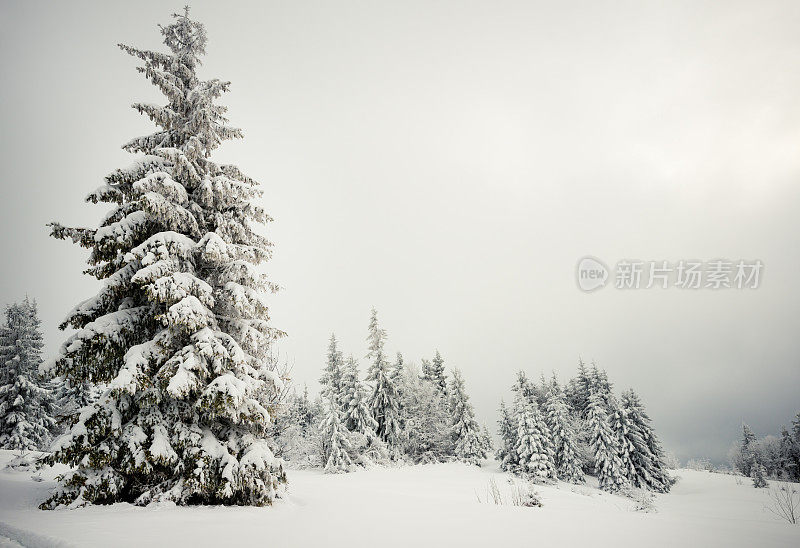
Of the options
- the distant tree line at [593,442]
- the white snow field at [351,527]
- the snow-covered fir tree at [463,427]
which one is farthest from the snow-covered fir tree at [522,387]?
the white snow field at [351,527]

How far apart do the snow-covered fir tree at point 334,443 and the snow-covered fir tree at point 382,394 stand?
646cm

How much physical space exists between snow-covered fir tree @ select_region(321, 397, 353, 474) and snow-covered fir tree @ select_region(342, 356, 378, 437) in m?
2.62

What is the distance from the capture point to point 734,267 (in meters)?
16.1

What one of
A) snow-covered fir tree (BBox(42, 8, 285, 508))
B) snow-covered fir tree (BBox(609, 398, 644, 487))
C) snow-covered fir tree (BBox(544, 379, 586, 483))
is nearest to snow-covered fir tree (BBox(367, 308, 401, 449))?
snow-covered fir tree (BBox(544, 379, 586, 483))

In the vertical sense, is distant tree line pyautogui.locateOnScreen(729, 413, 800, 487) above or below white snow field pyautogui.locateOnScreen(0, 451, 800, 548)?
below

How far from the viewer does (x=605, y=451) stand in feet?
128

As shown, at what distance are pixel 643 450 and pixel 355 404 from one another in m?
33.3

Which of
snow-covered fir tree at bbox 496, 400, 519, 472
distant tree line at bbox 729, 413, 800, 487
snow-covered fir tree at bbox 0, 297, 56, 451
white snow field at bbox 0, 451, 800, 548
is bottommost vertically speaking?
distant tree line at bbox 729, 413, 800, 487

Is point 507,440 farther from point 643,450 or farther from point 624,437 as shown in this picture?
point 643,450

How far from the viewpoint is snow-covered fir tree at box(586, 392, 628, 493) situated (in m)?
38.2

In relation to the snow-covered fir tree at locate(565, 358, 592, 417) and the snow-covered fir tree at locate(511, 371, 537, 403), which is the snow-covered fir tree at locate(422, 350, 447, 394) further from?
the snow-covered fir tree at locate(565, 358, 592, 417)

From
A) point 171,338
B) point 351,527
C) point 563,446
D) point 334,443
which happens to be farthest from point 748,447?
point 171,338

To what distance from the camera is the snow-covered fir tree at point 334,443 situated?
31000mm

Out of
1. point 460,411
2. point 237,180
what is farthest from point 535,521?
point 460,411
